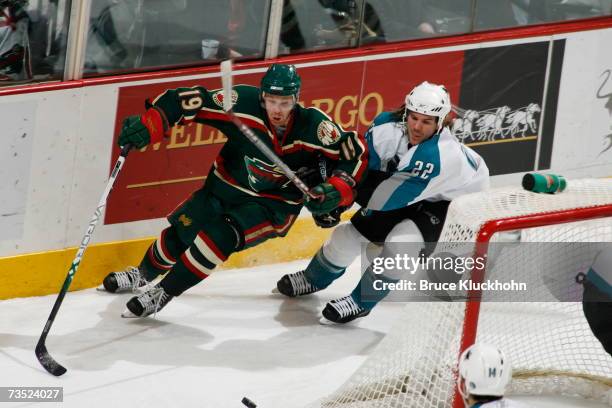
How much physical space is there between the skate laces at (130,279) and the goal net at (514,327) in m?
1.24

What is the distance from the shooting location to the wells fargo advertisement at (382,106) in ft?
16.4

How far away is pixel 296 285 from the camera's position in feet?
16.5

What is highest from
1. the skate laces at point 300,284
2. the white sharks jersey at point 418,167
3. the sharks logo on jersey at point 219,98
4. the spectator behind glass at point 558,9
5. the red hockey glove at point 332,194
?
the spectator behind glass at point 558,9

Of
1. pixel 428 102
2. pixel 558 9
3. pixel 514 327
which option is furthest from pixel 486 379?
pixel 558 9

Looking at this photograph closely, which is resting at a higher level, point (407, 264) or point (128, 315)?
point (407, 264)

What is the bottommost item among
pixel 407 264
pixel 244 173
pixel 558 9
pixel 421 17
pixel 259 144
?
pixel 407 264

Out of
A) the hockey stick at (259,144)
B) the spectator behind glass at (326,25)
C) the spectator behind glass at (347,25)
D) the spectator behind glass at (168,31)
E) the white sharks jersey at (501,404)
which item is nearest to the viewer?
the white sharks jersey at (501,404)

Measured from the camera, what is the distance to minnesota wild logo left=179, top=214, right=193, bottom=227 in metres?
4.69

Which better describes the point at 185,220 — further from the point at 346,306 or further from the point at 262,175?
the point at 346,306

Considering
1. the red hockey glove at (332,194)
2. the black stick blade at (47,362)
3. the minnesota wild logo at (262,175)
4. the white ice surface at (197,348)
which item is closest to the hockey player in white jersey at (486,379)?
the white ice surface at (197,348)

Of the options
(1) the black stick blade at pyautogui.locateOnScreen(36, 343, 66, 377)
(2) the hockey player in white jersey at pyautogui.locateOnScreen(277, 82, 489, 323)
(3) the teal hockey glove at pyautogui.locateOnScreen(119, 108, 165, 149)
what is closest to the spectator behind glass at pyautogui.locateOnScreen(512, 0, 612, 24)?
(2) the hockey player in white jersey at pyautogui.locateOnScreen(277, 82, 489, 323)

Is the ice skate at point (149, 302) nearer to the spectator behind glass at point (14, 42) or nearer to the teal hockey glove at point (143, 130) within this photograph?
the teal hockey glove at point (143, 130)

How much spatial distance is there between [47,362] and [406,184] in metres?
1.43

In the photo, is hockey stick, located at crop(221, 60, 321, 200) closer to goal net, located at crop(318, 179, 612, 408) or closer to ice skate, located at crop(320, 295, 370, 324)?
ice skate, located at crop(320, 295, 370, 324)
